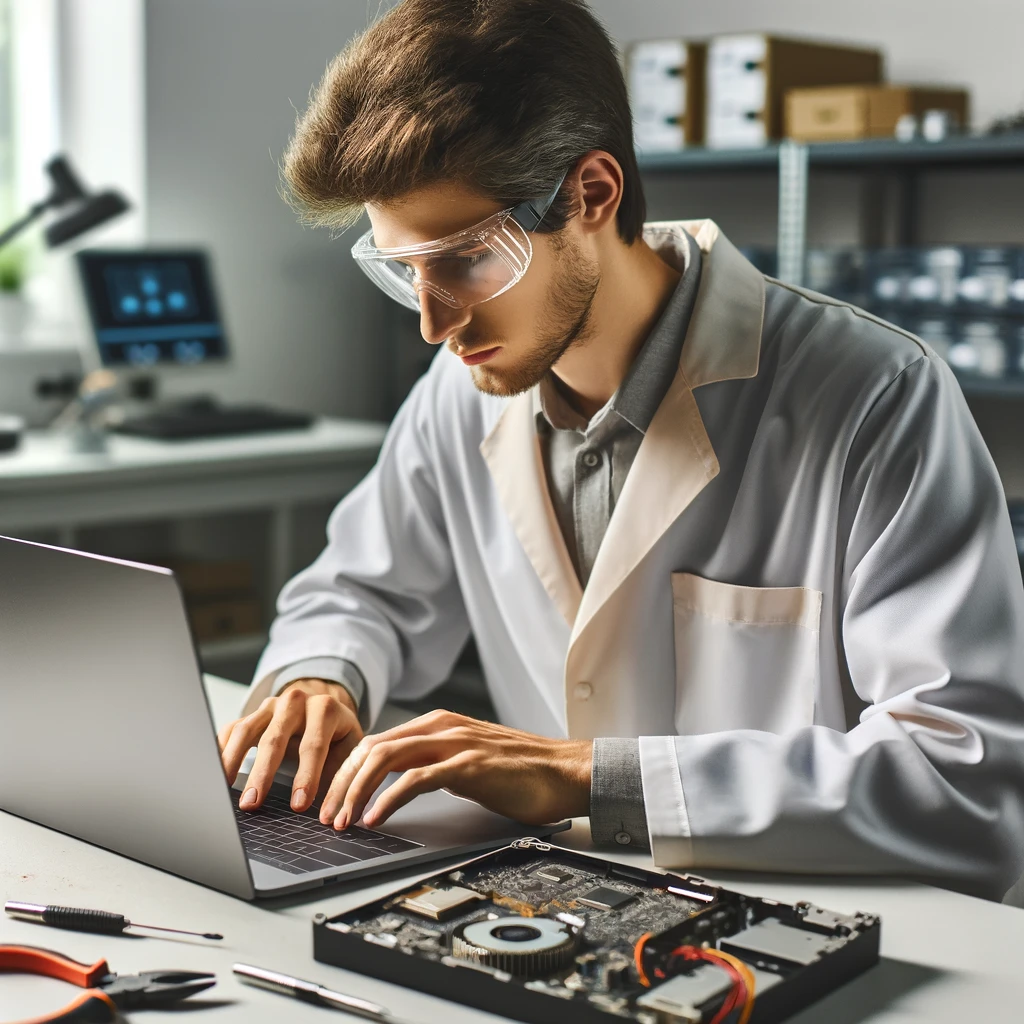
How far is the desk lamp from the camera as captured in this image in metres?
3.10

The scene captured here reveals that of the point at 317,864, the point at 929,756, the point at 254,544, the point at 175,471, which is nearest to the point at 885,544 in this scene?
the point at 929,756

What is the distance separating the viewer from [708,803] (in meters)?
0.97

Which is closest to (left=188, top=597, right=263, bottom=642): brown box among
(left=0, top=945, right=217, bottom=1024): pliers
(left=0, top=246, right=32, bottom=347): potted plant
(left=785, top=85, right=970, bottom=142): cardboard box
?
(left=0, top=246, right=32, bottom=347): potted plant

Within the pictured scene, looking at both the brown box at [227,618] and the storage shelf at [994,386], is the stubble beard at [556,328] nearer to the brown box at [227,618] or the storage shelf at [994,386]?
the storage shelf at [994,386]

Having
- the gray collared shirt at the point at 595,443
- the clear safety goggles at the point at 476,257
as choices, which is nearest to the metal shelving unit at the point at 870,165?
the gray collared shirt at the point at 595,443

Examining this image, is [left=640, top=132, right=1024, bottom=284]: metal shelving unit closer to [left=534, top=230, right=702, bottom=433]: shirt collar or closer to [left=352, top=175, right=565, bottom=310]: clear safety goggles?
[left=534, top=230, right=702, bottom=433]: shirt collar

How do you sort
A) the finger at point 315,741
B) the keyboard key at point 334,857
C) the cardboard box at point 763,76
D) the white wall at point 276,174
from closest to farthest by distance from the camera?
the keyboard key at point 334,857
the finger at point 315,741
the cardboard box at point 763,76
the white wall at point 276,174

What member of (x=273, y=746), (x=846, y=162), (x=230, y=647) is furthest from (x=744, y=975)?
(x=846, y=162)

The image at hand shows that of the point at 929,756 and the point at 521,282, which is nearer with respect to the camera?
the point at 929,756

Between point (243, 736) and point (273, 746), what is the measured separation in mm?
38

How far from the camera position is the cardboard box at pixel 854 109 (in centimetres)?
283

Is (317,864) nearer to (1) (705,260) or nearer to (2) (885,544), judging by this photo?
(2) (885,544)

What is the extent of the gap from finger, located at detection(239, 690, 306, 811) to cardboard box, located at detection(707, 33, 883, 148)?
2.22 meters

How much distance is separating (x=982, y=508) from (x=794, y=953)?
49 cm
